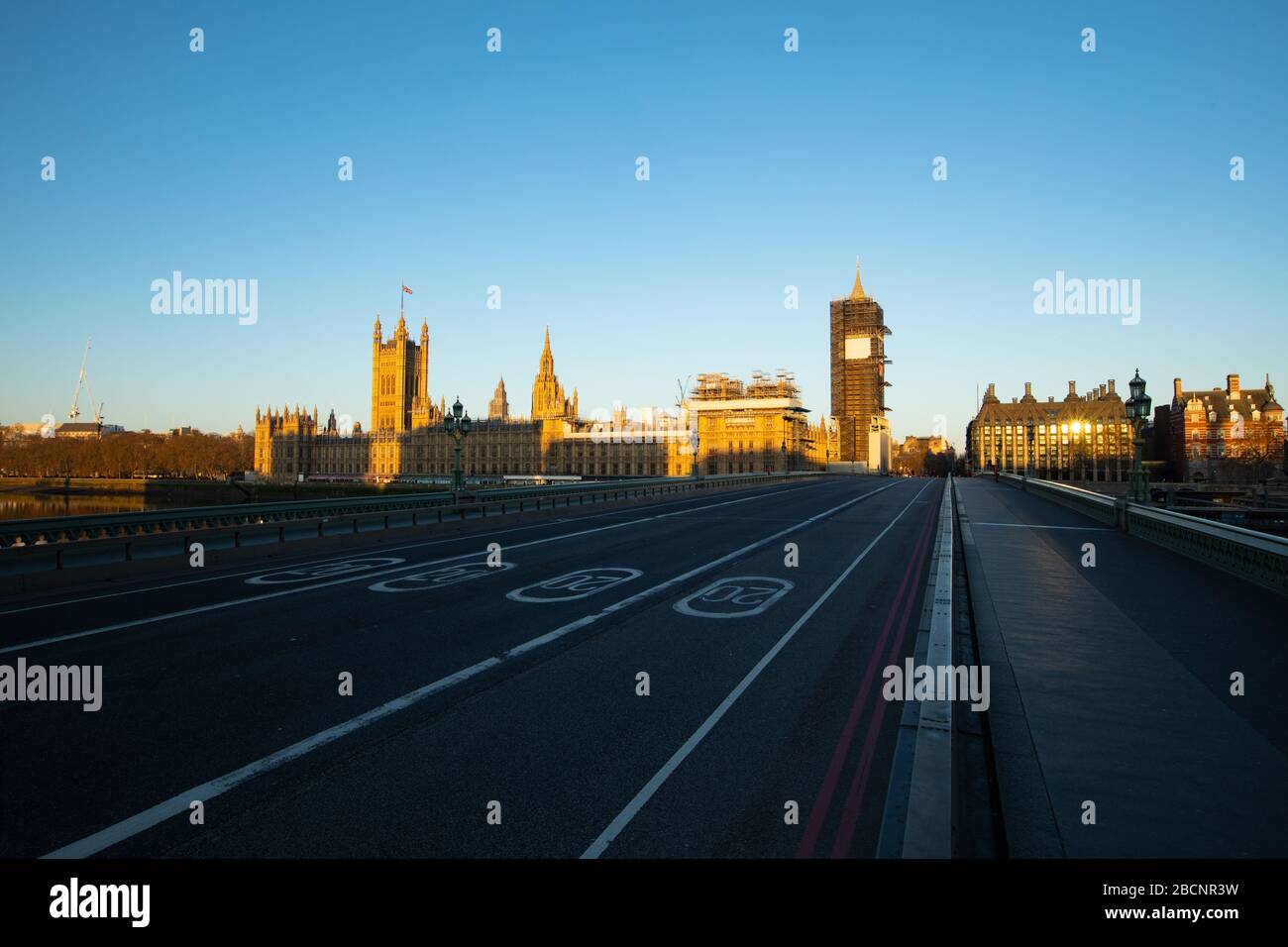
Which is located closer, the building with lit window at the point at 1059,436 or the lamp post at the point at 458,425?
the lamp post at the point at 458,425

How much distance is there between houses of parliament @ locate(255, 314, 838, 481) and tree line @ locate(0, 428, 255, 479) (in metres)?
22.6

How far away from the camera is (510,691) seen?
6.74 m

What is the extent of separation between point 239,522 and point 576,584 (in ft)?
49.6

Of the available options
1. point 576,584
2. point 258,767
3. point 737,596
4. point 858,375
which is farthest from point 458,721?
point 858,375

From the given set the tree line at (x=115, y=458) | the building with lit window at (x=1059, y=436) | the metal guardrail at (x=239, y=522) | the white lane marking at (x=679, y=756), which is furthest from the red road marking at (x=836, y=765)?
the building with lit window at (x=1059, y=436)

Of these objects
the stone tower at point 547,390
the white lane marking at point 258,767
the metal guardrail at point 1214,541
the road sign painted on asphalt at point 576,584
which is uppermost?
the stone tower at point 547,390

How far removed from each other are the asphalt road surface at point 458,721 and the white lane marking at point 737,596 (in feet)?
0.33

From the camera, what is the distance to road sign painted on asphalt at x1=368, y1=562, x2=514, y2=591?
12.5 m

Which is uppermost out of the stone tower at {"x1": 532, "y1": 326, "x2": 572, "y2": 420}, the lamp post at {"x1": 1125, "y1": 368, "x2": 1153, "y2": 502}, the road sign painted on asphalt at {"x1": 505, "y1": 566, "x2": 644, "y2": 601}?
the stone tower at {"x1": 532, "y1": 326, "x2": 572, "y2": 420}

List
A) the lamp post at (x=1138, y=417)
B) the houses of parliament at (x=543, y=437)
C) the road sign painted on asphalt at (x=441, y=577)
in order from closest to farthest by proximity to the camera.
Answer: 1. the road sign painted on asphalt at (x=441, y=577)
2. the lamp post at (x=1138, y=417)
3. the houses of parliament at (x=543, y=437)

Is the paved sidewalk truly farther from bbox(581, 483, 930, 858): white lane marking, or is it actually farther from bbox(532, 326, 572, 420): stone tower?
bbox(532, 326, 572, 420): stone tower

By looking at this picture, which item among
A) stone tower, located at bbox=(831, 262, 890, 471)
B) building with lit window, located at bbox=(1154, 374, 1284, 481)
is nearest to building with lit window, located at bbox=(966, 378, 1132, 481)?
building with lit window, located at bbox=(1154, 374, 1284, 481)

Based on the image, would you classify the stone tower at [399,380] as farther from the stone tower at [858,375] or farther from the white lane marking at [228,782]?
the white lane marking at [228,782]

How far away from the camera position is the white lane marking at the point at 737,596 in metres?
10.6
